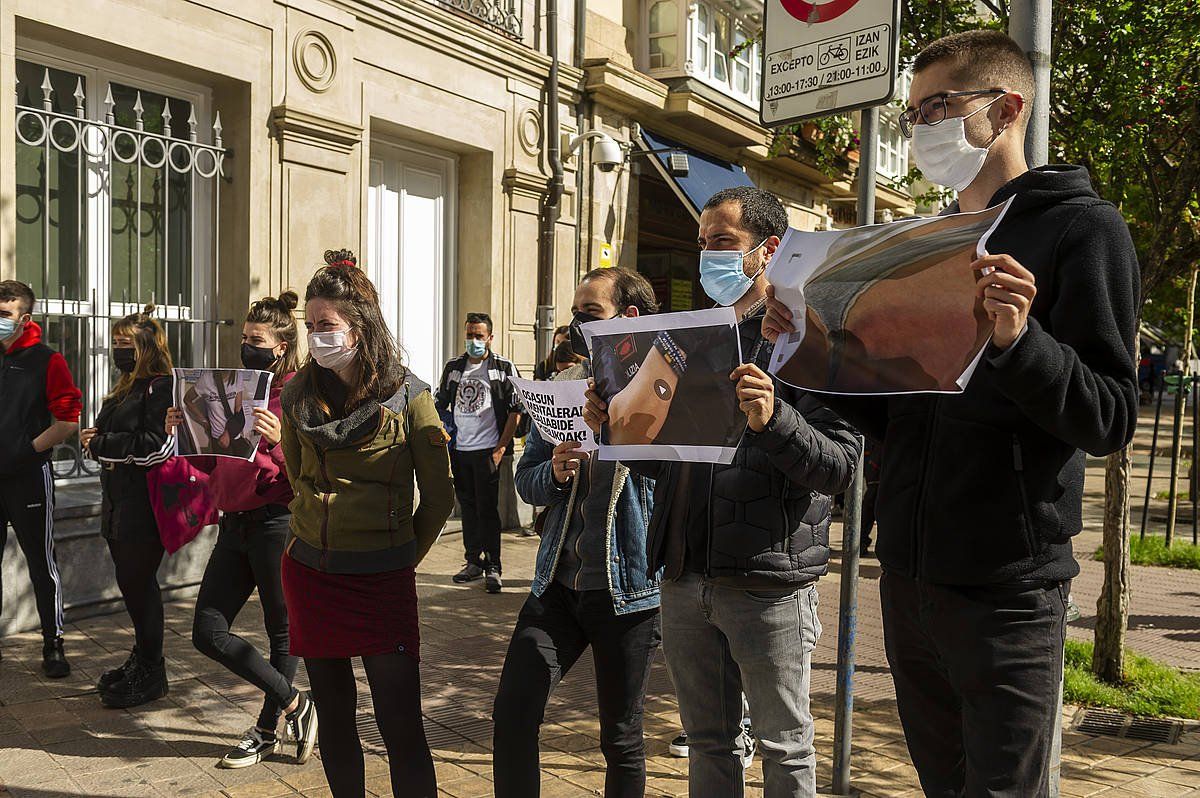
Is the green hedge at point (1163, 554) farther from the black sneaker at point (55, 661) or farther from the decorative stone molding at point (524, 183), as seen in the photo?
the black sneaker at point (55, 661)

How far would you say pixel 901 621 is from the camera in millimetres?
2482

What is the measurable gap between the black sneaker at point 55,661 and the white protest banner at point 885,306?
497cm

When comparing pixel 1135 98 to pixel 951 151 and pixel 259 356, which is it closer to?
pixel 951 151

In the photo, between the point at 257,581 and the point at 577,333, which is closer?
the point at 577,333

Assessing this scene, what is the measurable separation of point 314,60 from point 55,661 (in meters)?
5.91

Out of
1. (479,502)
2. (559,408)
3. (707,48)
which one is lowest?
(479,502)

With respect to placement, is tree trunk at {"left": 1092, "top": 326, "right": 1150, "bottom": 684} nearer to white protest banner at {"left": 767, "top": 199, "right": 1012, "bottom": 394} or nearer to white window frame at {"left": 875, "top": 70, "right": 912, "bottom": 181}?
white protest banner at {"left": 767, "top": 199, "right": 1012, "bottom": 394}

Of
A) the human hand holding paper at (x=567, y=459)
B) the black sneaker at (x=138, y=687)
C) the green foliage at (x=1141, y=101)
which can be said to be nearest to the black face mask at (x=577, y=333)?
the human hand holding paper at (x=567, y=459)

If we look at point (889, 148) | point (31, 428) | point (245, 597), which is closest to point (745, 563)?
point (245, 597)

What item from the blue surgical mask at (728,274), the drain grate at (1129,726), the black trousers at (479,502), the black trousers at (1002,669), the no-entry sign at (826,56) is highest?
the no-entry sign at (826,56)

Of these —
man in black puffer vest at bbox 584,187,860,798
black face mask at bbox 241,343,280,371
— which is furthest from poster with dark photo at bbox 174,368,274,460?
man in black puffer vest at bbox 584,187,860,798

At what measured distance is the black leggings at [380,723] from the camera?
11.6 feet

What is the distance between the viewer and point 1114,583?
5941 mm

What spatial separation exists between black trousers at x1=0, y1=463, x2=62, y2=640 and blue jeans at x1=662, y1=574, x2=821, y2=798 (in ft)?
14.3
